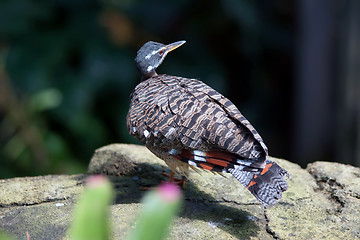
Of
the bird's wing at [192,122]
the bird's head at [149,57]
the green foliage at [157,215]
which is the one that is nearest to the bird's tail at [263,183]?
the bird's wing at [192,122]

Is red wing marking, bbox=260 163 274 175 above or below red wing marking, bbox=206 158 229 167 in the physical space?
below

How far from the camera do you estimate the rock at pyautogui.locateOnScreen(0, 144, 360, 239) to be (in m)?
2.80

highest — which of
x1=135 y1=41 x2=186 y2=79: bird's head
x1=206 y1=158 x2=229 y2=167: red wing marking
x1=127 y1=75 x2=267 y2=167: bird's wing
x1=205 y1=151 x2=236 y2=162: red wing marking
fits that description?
x1=135 y1=41 x2=186 y2=79: bird's head

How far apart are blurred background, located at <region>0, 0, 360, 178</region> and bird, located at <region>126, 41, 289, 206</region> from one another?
2.39 m

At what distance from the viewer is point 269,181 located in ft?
9.27

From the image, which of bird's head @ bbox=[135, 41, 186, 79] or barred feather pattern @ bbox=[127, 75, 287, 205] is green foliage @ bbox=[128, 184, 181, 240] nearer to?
barred feather pattern @ bbox=[127, 75, 287, 205]

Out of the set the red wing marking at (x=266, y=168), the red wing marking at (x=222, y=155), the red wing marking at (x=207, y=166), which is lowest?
the red wing marking at (x=266, y=168)

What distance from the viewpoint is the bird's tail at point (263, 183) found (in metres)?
2.75

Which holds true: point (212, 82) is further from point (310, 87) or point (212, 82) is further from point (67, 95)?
point (67, 95)

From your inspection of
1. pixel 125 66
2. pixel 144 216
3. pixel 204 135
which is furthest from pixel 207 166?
pixel 125 66

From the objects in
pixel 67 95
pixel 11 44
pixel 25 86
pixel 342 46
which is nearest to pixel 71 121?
pixel 67 95

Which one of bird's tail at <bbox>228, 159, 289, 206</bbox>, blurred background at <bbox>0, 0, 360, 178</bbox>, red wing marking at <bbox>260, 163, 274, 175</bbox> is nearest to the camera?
bird's tail at <bbox>228, 159, 289, 206</bbox>

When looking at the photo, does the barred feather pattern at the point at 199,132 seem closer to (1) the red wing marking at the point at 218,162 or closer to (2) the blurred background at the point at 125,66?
(1) the red wing marking at the point at 218,162

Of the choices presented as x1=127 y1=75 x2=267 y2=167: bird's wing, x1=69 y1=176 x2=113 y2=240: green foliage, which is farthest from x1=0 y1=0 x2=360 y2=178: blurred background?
x1=69 y1=176 x2=113 y2=240: green foliage
